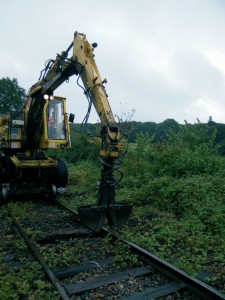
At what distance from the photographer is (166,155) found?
11.8m

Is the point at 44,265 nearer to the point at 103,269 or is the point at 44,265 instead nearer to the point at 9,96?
the point at 103,269

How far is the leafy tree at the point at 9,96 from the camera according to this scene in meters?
47.0

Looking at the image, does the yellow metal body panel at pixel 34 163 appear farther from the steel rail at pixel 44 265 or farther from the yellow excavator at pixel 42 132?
the steel rail at pixel 44 265

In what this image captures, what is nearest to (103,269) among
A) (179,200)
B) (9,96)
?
(179,200)

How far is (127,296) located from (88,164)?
562 inches

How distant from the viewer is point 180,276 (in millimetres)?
4414

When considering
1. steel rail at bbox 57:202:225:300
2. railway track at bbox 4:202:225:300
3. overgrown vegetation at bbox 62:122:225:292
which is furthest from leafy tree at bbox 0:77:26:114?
steel rail at bbox 57:202:225:300

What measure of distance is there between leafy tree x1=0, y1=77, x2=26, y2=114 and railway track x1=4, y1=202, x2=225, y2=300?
142 feet

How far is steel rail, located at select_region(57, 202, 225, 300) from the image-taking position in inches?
154

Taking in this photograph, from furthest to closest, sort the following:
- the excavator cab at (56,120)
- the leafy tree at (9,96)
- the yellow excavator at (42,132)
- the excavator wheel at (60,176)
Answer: the leafy tree at (9,96) → the excavator wheel at (60,176) → the excavator cab at (56,120) → the yellow excavator at (42,132)

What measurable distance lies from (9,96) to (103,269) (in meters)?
46.5

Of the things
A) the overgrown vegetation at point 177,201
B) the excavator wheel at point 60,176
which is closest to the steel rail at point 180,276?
A: the overgrown vegetation at point 177,201

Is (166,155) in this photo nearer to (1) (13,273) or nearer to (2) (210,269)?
(2) (210,269)

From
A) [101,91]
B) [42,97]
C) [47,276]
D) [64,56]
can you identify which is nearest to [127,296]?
[47,276]
